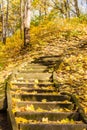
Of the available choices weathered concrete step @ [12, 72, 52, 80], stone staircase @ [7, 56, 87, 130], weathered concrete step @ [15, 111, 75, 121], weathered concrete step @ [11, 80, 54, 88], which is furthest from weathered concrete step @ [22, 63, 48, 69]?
weathered concrete step @ [15, 111, 75, 121]

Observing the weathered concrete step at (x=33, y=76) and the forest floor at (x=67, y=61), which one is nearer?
the forest floor at (x=67, y=61)

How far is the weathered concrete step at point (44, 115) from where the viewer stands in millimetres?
6570

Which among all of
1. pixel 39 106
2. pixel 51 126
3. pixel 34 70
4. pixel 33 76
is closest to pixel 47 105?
pixel 39 106

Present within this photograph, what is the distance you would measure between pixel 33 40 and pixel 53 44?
2.00 m

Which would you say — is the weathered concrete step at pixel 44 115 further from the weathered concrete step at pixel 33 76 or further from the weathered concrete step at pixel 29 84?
the weathered concrete step at pixel 33 76

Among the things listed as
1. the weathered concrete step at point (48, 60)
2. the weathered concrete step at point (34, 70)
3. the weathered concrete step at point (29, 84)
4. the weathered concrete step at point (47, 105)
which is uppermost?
the weathered concrete step at point (48, 60)

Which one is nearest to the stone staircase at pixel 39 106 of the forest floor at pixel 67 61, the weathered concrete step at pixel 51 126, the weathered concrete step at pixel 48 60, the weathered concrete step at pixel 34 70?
the weathered concrete step at pixel 51 126

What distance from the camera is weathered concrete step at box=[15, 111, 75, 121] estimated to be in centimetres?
657

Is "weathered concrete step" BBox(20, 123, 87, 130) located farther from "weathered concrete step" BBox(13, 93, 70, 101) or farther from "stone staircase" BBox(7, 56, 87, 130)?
"weathered concrete step" BBox(13, 93, 70, 101)

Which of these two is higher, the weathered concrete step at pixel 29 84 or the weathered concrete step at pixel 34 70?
the weathered concrete step at pixel 34 70

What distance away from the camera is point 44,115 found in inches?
262

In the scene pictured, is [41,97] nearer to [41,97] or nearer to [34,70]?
[41,97]

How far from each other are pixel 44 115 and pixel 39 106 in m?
0.72

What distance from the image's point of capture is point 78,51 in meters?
14.4
